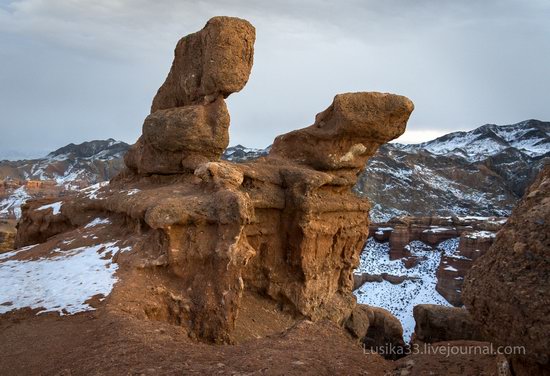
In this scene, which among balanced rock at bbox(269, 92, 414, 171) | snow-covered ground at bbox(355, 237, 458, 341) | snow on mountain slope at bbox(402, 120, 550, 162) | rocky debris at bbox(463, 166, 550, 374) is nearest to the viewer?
rocky debris at bbox(463, 166, 550, 374)

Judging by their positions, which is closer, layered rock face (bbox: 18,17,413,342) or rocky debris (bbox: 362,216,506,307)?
layered rock face (bbox: 18,17,413,342)

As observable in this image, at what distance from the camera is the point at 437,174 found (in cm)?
9394

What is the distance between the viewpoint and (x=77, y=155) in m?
124

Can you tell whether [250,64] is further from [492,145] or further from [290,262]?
[492,145]

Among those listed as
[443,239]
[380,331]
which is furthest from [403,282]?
[380,331]

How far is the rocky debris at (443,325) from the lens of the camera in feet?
52.5

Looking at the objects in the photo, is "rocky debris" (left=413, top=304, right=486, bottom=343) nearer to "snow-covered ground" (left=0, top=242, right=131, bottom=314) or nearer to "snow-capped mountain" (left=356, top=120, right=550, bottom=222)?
"snow-covered ground" (left=0, top=242, right=131, bottom=314)

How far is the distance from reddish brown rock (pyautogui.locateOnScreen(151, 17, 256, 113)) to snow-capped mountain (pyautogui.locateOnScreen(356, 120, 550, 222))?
68.0 meters

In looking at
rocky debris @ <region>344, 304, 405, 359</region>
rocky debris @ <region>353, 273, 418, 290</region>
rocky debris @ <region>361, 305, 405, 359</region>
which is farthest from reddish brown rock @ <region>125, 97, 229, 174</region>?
rocky debris @ <region>353, 273, 418, 290</region>

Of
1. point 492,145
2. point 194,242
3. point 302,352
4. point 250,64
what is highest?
point 492,145

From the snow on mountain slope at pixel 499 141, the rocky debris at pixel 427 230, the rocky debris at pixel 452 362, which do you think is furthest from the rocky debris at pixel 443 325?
the snow on mountain slope at pixel 499 141

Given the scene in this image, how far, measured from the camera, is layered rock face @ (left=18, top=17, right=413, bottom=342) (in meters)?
10.5

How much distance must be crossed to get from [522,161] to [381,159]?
94.9ft

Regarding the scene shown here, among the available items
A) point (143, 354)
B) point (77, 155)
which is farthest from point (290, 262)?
point (77, 155)
